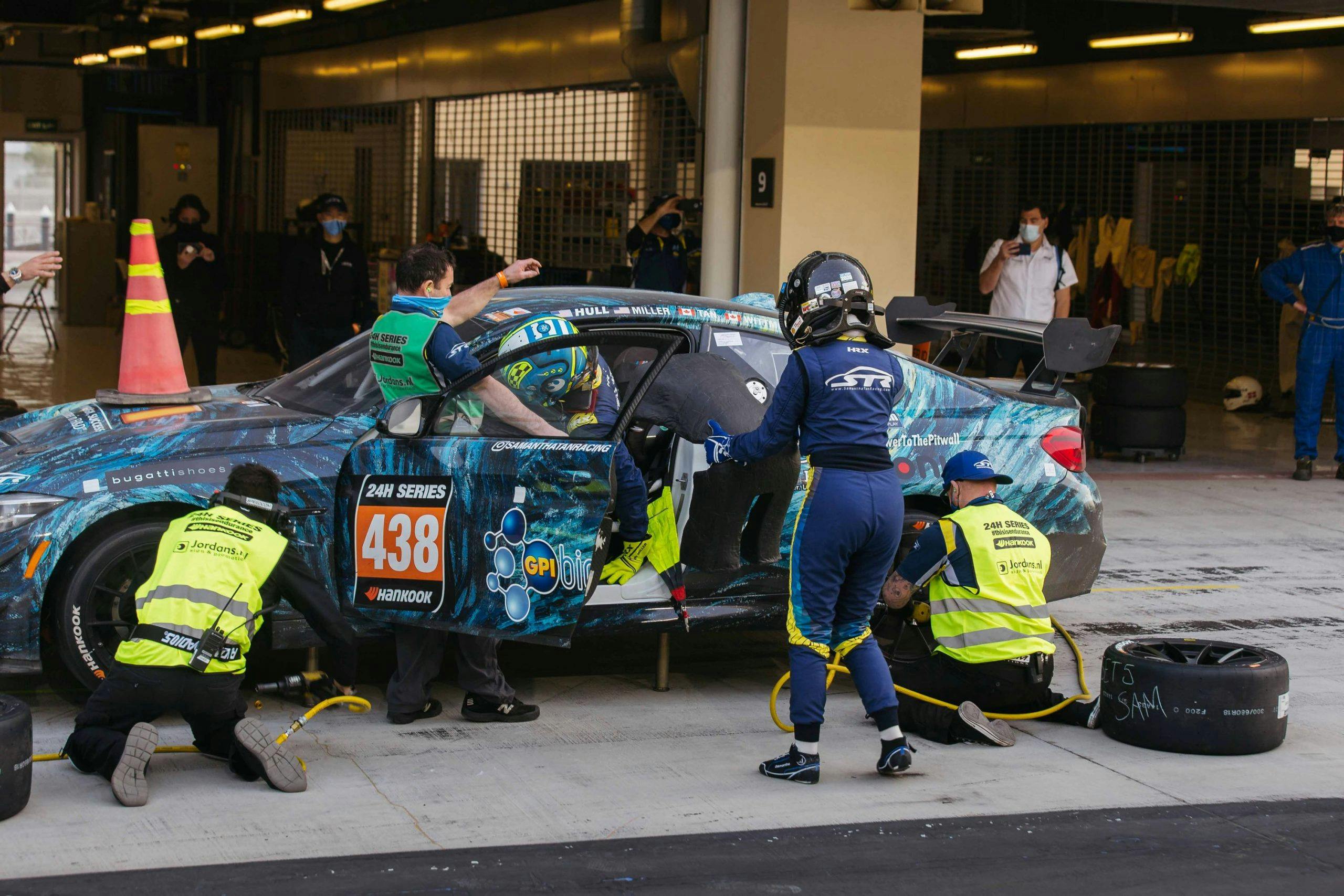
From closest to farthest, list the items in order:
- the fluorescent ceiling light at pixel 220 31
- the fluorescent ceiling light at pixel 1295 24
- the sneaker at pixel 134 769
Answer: the sneaker at pixel 134 769 → the fluorescent ceiling light at pixel 1295 24 → the fluorescent ceiling light at pixel 220 31

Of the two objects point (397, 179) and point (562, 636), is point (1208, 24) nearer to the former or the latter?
point (397, 179)

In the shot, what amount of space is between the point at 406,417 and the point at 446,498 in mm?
306

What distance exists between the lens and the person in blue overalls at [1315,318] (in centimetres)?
1172

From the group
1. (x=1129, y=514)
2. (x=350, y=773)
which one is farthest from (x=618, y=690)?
(x=1129, y=514)

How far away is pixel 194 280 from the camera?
12.0 metres

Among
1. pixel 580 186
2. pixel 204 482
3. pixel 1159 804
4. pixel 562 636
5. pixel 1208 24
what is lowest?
pixel 1159 804

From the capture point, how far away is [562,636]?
5.33 m

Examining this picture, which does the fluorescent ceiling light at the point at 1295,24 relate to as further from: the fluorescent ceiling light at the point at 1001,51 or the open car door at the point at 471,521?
the open car door at the point at 471,521

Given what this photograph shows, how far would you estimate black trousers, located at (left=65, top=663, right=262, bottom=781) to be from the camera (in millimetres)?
4742

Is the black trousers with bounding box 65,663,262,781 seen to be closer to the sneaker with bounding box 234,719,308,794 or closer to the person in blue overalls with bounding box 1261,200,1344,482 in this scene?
Answer: the sneaker with bounding box 234,719,308,794

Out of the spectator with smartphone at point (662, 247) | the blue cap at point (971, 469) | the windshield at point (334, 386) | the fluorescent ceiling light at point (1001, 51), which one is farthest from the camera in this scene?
the fluorescent ceiling light at point (1001, 51)

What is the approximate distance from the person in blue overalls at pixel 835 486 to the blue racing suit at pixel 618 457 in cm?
45

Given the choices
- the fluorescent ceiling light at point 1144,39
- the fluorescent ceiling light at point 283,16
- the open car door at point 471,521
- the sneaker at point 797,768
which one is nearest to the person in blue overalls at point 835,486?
the sneaker at point 797,768

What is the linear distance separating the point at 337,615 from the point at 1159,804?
2652 millimetres
